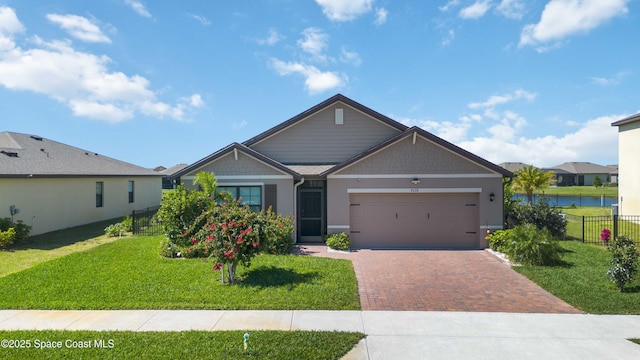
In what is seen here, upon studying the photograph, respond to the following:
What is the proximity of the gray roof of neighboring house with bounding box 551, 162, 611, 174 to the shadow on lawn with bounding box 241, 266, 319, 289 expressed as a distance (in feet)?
241

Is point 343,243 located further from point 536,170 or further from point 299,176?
point 536,170

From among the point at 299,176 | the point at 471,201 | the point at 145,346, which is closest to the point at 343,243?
the point at 299,176

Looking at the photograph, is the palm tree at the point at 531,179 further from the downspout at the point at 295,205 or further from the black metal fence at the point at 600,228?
the downspout at the point at 295,205

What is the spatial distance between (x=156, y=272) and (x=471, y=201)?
468 inches

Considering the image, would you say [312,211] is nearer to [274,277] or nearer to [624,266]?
Result: [274,277]

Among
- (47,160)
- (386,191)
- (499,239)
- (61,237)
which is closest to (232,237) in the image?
(386,191)

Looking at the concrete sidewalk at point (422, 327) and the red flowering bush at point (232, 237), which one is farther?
the red flowering bush at point (232, 237)

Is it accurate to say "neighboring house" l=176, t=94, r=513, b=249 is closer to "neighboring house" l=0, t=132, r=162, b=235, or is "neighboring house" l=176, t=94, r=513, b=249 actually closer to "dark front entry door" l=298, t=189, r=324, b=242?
"dark front entry door" l=298, t=189, r=324, b=242

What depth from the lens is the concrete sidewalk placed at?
578cm

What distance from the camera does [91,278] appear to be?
949 cm

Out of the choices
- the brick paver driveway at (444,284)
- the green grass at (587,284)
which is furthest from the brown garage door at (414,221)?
the green grass at (587,284)

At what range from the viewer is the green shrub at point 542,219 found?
15297 millimetres

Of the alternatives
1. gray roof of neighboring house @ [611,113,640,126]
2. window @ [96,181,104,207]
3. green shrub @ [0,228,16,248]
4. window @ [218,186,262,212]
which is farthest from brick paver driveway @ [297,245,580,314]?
window @ [96,181,104,207]

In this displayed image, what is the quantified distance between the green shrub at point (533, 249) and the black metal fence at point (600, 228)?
4607 mm
